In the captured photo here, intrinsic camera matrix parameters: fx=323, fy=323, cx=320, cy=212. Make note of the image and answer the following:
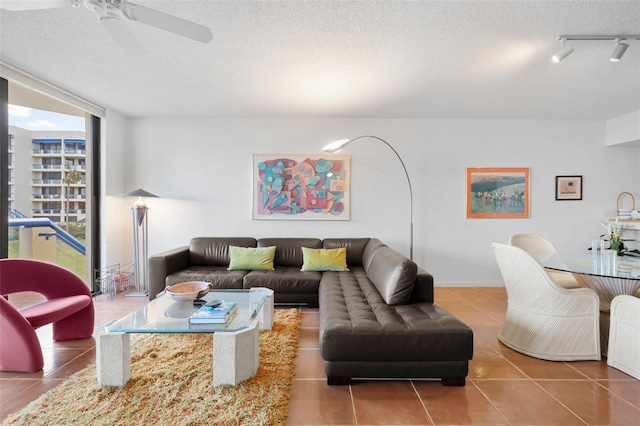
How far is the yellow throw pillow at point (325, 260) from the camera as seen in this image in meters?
4.04

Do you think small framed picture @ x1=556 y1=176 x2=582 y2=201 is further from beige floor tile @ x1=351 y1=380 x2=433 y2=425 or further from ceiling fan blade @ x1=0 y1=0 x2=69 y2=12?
ceiling fan blade @ x1=0 y1=0 x2=69 y2=12

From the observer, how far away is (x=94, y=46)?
2.74 meters

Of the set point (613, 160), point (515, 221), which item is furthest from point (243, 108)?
point (613, 160)

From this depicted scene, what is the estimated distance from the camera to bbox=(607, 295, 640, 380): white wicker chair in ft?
7.47

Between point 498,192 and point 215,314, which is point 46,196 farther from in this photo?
point 498,192

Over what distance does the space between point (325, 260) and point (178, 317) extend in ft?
6.72

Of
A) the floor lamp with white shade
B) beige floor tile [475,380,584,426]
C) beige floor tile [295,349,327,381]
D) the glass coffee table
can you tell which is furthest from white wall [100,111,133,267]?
beige floor tile [475,380,584,426]

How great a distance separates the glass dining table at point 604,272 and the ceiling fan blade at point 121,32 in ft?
11.2

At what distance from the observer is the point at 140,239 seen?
16.0 feet

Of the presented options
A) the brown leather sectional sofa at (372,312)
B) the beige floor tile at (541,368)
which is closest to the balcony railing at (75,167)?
the brown leather sectional sofa at (372,312)

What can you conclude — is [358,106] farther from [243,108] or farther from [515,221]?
[515,221]

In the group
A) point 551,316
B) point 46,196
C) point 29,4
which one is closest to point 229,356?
point 29,4

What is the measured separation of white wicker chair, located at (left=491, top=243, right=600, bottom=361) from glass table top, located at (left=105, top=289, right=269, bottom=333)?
218 centimetres

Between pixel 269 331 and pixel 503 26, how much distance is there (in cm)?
313
